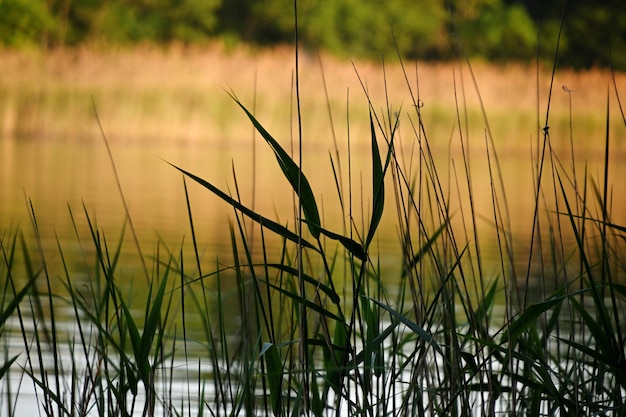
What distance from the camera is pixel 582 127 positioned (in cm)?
1170

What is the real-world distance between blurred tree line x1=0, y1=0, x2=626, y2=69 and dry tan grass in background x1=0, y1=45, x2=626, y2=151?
22.2ft

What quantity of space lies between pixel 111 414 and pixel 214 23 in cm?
1941

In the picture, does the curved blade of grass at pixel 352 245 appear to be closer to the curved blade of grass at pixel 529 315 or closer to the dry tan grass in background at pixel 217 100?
the curved blade of grass at pixel 529 315

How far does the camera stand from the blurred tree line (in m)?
19.8

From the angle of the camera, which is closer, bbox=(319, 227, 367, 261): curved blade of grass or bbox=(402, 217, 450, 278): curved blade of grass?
bbox=(319, 227, 367, 261): curved blade of grass

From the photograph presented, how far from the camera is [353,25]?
20.0 m

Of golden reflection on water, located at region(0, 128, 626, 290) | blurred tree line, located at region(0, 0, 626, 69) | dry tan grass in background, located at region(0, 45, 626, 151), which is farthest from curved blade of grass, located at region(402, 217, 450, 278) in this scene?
blurred tree line, located at region(0, 0, 626, 69)

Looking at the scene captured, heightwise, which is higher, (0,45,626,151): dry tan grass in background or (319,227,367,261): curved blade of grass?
(0,45,626,151): dry tan grass in background

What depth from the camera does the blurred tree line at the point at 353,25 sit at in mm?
19766

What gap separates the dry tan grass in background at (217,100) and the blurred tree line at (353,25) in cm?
676

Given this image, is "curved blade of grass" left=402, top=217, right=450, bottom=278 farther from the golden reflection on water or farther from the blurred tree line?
the blurred tree line

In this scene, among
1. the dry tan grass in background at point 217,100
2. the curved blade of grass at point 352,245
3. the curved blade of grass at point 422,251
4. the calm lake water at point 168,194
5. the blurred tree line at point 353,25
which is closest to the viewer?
the curved blade of grass at point 352,245

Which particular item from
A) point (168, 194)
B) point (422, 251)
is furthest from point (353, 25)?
point (422, 251)

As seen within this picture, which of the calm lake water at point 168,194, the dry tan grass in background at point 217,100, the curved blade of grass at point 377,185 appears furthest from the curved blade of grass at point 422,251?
the dry tan grass in background at point 217,100
